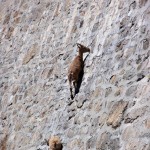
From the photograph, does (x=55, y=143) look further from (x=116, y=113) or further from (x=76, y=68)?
(x=116, y=113)

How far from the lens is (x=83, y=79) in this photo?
5379mm

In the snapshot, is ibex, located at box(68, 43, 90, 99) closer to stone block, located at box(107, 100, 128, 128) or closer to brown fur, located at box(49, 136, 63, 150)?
brown fur, located at box(49, 136, 63, 150)

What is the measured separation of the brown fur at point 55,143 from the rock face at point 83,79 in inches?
2.8

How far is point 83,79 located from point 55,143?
83 centimetres

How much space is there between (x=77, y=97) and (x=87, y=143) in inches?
28.1

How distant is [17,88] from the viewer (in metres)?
7.03

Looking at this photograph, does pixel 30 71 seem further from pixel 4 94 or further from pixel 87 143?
pixel 87 143

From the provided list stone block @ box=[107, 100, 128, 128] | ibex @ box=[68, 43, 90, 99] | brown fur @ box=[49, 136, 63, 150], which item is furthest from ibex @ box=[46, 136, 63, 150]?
stone block @ box=[107, 100, 128, 128]

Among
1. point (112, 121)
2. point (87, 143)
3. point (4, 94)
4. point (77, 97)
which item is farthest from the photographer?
point (4, 94)

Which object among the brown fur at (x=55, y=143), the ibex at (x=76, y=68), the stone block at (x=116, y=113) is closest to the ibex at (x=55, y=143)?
the brown fur at (x=55, y=143)

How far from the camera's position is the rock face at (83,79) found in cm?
438

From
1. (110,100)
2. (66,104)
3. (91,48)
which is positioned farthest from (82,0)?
(110,100)

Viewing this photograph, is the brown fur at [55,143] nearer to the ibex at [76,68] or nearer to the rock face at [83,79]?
the rock face at [83,79]

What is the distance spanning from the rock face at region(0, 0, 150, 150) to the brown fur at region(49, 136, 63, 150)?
0.07 m
